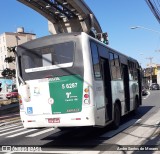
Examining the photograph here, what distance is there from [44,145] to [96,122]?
177cm

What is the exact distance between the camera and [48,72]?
10.7 metres

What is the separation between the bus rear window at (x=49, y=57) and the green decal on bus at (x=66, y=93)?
0.44 m

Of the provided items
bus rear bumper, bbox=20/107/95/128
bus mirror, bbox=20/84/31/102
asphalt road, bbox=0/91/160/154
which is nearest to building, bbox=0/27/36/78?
asphalt road, bbox=0/91/160/154

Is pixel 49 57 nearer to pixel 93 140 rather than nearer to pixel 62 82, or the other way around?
pixel 62 82

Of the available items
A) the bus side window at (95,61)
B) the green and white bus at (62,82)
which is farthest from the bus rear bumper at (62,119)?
the bus side window at (95,61)

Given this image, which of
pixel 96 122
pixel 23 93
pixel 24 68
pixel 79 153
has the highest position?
pixel 24 68

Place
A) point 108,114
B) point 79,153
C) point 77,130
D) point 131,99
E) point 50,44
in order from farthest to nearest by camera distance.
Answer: point 131,99 < point 77,130 < point 108,114 < point 50,44 < point 79,153

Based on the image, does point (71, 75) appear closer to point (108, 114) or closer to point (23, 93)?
point (23, 93)

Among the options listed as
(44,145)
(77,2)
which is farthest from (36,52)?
(77,2)

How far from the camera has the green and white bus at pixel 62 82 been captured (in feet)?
33.3

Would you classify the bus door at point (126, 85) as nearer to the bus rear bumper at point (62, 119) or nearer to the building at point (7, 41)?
the bus rear bumper at point (62, 119)

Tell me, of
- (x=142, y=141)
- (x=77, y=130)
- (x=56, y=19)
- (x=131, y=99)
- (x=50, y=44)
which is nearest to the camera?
(x=142, y=141)

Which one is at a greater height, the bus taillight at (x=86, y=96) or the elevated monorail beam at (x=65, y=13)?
the elevated monorail beam at (x=65, y=13)

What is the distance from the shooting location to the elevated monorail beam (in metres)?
34.8
